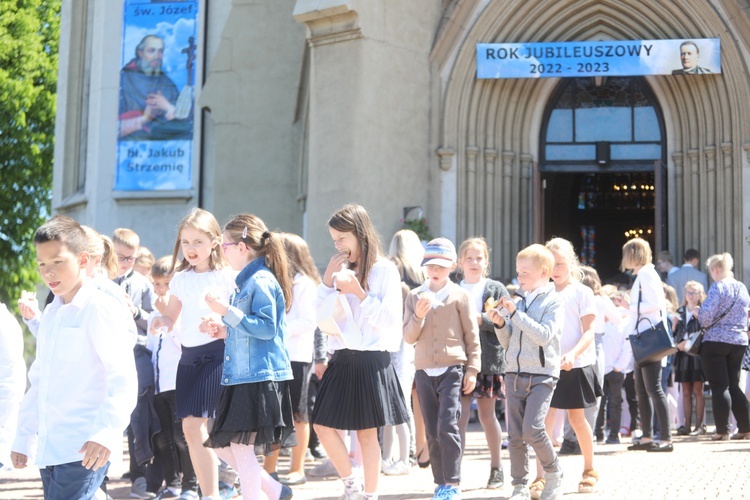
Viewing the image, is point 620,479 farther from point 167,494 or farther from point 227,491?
point 167,494

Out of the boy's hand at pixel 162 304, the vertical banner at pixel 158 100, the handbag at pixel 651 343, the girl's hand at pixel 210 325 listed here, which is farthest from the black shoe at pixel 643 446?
the vertical banner at pixel 158 100

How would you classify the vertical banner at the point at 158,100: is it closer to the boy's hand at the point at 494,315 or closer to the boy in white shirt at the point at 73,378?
the boy's hand at the point at 494,315

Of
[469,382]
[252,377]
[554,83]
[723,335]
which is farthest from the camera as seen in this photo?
[554,83]

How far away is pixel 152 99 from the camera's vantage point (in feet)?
63.7

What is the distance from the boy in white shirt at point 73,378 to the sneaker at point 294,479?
3.85 metres

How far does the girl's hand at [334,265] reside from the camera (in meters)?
6.30

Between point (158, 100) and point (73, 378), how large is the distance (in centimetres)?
1569

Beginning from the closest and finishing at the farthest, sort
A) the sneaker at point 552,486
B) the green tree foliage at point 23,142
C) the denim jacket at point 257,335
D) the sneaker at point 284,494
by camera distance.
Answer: the denim jacket at point 257,335 < the sneaker at point 284,494 < the sneaker at point 552,486 < the green tree foliage at point 23,142

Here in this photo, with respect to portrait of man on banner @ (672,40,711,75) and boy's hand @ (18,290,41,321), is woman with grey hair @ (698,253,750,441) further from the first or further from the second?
boy's hand @ (18,290,41,321)

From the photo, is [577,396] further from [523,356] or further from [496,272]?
[496,272]

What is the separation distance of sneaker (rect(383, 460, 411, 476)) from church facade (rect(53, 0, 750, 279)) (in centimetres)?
681

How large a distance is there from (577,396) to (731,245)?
29.7 feet

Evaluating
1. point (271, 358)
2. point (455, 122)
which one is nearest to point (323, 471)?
point (271, 358)

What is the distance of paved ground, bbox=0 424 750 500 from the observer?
7.30 m
